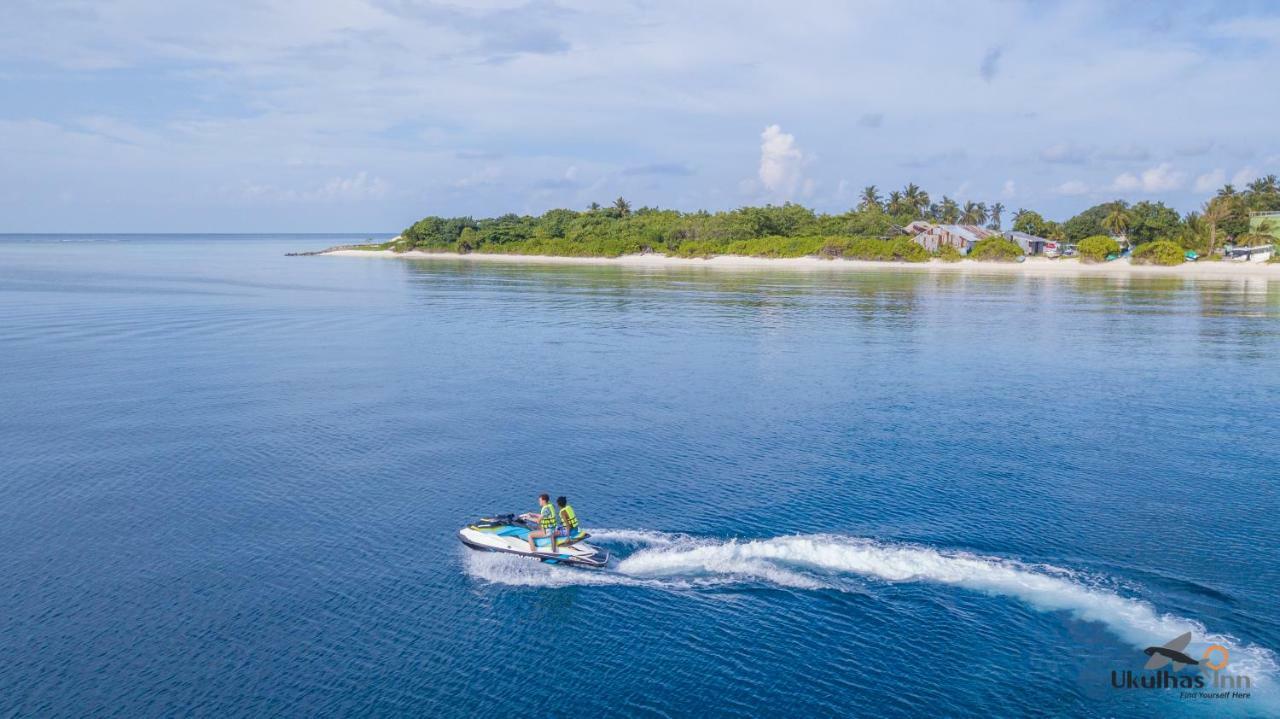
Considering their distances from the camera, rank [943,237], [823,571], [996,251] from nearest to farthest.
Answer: [823,571], [996,251], [943,237]

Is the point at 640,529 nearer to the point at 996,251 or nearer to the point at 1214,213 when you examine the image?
the point at 996,251

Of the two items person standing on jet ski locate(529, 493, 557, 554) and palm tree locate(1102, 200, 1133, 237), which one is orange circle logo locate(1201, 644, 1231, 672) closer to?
person standing on jet ski locate(529, 493, 557, 554)

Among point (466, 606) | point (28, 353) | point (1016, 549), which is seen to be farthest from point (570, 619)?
point (28, 353)

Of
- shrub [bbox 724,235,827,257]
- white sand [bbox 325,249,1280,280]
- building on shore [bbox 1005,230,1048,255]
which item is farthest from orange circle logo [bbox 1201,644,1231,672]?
building on shore [bbox 1005,230,1048,255]

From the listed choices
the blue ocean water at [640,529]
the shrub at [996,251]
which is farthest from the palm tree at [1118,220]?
the blue ocean water at [640,529]

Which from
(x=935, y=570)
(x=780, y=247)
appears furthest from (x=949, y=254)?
(x=935, y=570)

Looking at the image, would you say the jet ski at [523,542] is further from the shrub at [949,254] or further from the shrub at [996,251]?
the shrub at [996,251]
